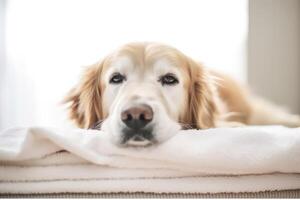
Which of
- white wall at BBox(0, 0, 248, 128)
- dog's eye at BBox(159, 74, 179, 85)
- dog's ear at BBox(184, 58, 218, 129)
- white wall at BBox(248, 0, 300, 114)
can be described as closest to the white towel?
dog's eye at BBox(159, 74, 179, 85)

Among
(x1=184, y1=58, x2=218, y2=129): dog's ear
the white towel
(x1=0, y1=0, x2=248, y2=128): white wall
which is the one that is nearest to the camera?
the white towel

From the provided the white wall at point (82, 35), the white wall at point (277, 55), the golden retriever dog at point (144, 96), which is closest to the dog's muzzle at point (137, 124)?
the golden retriever dog at point (144, 96)

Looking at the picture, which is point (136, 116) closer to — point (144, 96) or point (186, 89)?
point (144, 96)

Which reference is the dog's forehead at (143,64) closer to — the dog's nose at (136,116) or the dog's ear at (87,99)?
the dog's ear at (87,99)

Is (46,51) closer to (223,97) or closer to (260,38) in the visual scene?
(223,97)

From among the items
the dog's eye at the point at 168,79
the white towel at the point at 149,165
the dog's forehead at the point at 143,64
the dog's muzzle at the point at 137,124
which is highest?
the dog's forehead at the point at 143,64

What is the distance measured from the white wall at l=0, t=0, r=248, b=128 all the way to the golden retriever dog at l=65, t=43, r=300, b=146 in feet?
1.99

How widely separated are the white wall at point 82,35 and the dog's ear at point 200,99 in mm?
597

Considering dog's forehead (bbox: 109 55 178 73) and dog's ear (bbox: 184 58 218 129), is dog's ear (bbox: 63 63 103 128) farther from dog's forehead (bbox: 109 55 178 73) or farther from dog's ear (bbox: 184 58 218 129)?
dog's ear (bbox: 184 58 218 129)

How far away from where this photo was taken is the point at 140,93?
99cm

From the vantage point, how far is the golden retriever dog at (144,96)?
0.87m

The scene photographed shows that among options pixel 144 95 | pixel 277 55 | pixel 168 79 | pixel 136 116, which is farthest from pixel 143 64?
pixel 277 55

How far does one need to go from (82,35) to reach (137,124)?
1.22 metres

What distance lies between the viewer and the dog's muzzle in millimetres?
855
